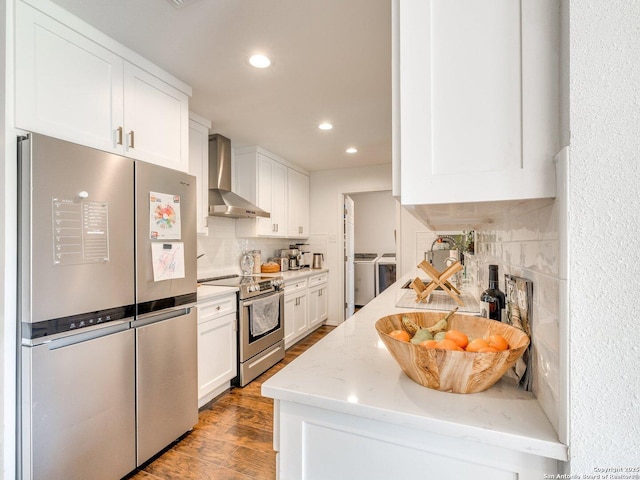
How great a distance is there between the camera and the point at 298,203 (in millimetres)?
4418

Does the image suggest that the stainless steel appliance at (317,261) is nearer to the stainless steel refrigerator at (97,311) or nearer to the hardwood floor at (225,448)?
the hardwood floor at (225,448)

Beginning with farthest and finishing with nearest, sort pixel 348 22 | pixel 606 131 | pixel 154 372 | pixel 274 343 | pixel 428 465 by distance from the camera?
pixel 274 343, pixel 154 372, pixel 348 22, pixel 428 465, pixel 606 131

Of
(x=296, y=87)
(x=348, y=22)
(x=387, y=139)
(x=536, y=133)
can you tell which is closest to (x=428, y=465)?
(x=536, y=133)

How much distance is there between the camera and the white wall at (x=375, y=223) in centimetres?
649

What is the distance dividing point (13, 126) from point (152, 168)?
582 millimetres

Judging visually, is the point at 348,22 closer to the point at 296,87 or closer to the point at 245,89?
the point at 296,87

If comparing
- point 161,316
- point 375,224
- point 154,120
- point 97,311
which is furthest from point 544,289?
point 375,224

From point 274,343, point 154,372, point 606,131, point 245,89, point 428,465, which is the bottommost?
point 274,343

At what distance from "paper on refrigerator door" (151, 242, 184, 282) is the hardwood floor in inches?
41.3

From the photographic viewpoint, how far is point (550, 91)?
59cm

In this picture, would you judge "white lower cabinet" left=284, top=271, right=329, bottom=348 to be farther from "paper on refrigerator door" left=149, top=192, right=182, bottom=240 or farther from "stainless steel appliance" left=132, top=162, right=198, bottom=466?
"paper on refrigerator door" left=149, top=192, right=182, bottom=240

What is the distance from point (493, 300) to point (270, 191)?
306 cm

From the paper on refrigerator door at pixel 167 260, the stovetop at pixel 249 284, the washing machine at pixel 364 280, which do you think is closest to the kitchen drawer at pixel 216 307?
the stovetop at pixel 249 284

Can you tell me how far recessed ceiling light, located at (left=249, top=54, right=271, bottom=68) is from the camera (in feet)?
5.90
